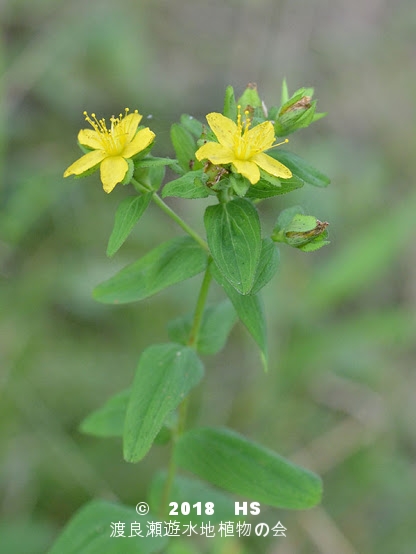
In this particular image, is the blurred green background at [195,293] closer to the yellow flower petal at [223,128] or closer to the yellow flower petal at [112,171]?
the yellow flower petal at [112,171]

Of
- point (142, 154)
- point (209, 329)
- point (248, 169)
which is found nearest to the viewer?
point (248, 169)

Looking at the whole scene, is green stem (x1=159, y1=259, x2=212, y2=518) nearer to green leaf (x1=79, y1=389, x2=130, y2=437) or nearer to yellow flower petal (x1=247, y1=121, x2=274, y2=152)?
green leaf (x1=79, y1=389, x2=130, y2=437)

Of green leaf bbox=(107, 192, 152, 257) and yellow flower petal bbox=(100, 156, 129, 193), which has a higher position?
yellow flower petal bbox=(100, 156, 129, 193)

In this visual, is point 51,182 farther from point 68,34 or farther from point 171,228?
point 68,34

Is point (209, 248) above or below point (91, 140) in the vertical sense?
below

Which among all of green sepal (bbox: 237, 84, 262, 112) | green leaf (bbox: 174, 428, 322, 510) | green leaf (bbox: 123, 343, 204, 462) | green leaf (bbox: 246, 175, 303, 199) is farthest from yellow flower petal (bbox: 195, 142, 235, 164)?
green leaf (bbox: 174, 428, 322, 510)

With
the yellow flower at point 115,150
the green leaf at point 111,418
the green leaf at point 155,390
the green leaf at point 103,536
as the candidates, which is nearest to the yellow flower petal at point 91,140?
the yellow flower at point 115,150

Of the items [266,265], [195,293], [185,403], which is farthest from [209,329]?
[195,293]

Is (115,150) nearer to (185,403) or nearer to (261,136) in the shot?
(261,136)
